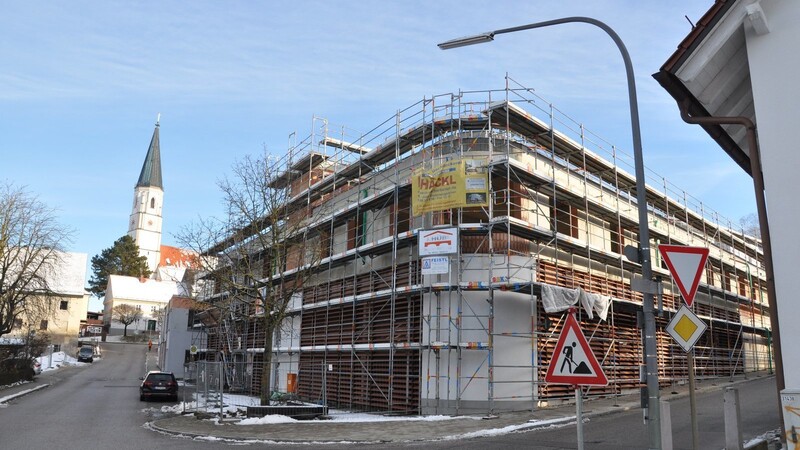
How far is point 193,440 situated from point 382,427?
4.79m

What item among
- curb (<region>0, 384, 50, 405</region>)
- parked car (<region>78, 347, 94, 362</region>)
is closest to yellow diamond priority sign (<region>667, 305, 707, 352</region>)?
curb (<region>0, 384, 50, 405</region>)

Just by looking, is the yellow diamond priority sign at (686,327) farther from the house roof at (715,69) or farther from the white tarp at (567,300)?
the white tarp at (567,300)

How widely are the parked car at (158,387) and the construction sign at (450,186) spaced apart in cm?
1665

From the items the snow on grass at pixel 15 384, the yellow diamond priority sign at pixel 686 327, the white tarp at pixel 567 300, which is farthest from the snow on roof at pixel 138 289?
the yellow diamond priority sign at pixel 686 327

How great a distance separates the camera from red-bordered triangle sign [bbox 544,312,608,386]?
297 inches

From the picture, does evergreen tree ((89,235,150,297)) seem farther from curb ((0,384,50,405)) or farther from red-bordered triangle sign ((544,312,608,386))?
red-bordered triangle sign ((544,312,608,386))

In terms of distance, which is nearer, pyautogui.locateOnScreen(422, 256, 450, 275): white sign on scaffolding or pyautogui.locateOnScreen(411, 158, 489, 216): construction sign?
pyautogui.locateOnScreen(422, 256, 450, 275): white sign on scaffolding

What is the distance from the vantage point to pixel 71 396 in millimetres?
30438

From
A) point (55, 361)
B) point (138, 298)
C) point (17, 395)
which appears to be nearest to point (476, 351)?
point (17, 395)

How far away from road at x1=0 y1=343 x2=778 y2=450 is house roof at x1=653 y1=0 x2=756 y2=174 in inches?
251

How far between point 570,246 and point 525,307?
3.39m

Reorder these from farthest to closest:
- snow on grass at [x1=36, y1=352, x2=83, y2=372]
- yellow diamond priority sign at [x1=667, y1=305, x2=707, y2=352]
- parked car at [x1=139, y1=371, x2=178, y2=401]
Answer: snow on grass at [x1=36, y1=352, x2=83, y2=372]
parked car at [x1=139, y1=371, x2=178, y2=401]
yellow diamond priority sign at [x1=667, y1=305, x2=707, y2=352]

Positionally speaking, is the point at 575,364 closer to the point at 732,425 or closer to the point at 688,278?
the point at 688,278

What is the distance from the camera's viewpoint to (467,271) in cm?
2034
